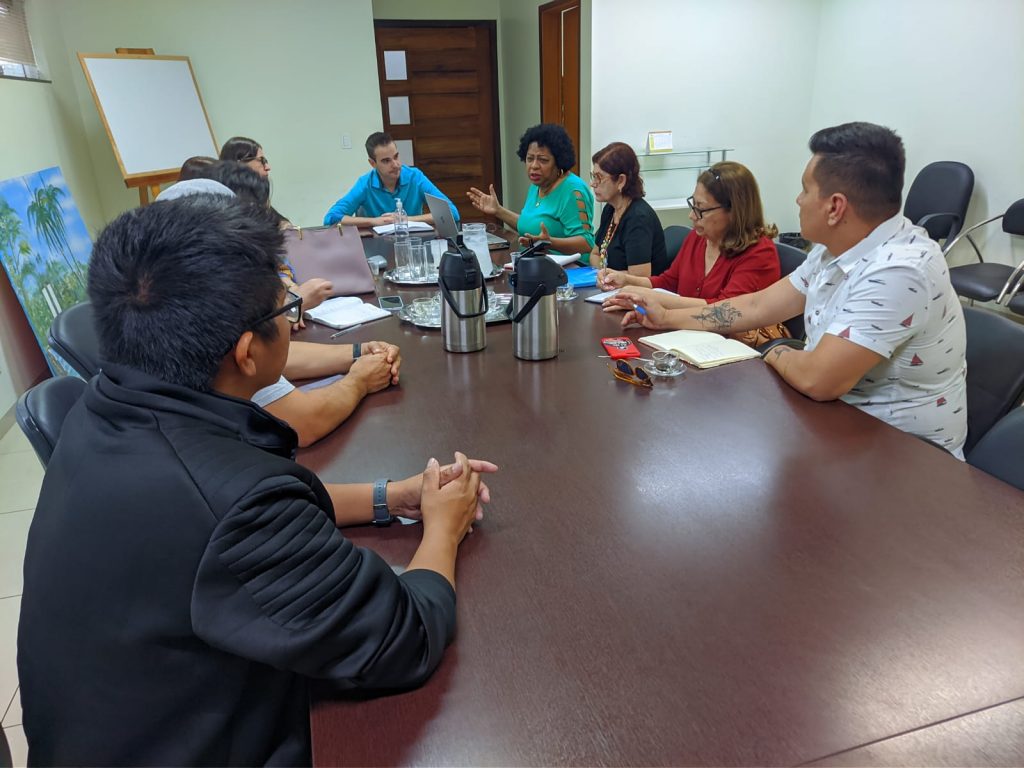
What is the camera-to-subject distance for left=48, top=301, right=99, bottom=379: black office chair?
1450 millimetres

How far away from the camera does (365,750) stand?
0.71 meters

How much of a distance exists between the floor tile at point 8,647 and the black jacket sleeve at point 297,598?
138cm

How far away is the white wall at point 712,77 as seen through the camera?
16.2 ft

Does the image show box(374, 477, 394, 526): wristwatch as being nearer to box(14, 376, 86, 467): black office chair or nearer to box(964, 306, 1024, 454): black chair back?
box(14, 376, 86, 467): black office chair

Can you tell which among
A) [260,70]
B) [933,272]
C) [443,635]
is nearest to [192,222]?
[443,635]

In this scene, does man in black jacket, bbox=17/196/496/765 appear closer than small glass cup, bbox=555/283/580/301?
Yes

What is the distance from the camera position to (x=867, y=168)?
155 centimetres

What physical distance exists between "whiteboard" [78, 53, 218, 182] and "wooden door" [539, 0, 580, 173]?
2883 millimetres

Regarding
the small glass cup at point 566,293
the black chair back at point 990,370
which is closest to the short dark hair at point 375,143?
the small glass cup at point 566,293

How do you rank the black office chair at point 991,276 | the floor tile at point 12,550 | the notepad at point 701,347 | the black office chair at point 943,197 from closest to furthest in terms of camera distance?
the notepad at point 701,347 < the floor tile at point 12,550 < the black office chair at point 991,276 < the black office chair at point 943,197

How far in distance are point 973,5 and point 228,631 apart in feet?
18.0

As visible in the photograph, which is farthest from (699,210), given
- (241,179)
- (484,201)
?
(241,179)

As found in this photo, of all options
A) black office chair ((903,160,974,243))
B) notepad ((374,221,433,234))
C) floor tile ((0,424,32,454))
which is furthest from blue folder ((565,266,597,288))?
black office chair ((903,160,974,243))

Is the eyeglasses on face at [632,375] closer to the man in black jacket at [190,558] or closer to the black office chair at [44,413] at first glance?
the man in black jacket at [190,558]
